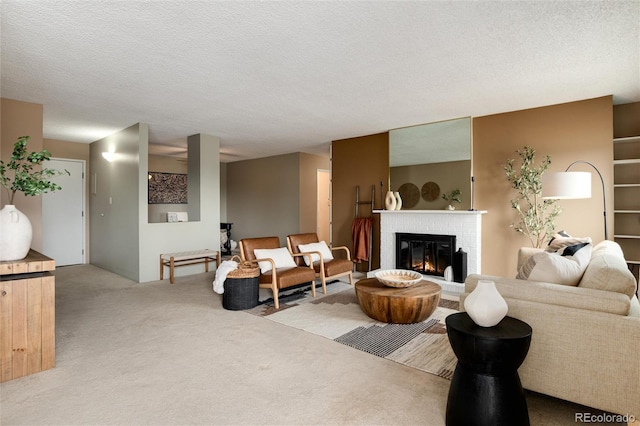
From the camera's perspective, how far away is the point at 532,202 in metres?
4.42

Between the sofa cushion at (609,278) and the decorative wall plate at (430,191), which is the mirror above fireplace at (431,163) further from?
the sofa cushion at (609,278)

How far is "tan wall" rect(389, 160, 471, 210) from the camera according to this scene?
4.98 metres

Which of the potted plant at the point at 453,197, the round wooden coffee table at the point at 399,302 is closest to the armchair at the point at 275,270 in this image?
the round wooden coffee table at the point at 399,302

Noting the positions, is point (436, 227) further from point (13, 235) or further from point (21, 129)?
point (21, 129)

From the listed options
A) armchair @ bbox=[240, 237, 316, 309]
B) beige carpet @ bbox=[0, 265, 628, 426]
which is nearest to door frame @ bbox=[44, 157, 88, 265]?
beige carpet @ bbox=[0, 265, 628, 426]

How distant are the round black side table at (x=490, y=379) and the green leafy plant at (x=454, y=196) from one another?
3.48 meters

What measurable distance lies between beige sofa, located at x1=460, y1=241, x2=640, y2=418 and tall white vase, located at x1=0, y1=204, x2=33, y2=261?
3442 millimetres

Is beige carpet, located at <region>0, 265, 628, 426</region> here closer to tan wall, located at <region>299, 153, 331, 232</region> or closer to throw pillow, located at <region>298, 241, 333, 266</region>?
throw pillow, located at <region>298, 241, 333, 266</region>

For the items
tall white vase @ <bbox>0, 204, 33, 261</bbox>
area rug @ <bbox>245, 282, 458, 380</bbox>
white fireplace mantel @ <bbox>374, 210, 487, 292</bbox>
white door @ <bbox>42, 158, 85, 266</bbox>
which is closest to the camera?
tall white vase @ <bbox>0, 204, 33, 261</bbox>

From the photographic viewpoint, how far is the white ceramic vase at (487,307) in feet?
5.94

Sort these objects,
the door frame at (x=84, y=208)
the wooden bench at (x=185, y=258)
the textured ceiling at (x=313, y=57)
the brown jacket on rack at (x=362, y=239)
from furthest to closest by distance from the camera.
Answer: the door frame at (x=84, y=208) → the brown jacket on rack at (x=362, y=239) → the wooden bench at (x=185, y=258) → the textured ceiling at (x=313, y=57)

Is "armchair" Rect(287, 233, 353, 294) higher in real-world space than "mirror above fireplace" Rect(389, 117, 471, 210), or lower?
lower

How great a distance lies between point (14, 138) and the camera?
13.9ft

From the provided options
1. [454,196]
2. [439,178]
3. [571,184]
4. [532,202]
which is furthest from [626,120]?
[439,178]
